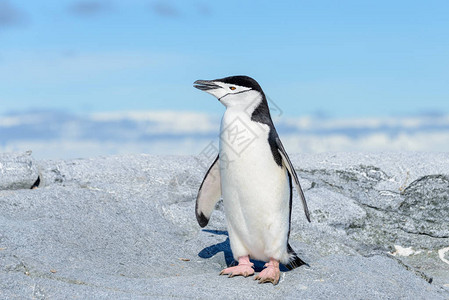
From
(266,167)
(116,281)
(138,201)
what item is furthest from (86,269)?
(138,201)

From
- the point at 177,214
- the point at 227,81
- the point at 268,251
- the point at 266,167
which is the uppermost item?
the point at 227,81

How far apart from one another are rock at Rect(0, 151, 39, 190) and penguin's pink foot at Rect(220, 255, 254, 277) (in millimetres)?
2942

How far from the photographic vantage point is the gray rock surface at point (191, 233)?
3715 mm

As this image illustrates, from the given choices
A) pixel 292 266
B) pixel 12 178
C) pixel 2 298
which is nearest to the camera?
pixel 2 298

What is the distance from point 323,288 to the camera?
3.77 m

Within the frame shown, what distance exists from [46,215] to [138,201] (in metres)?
1.01

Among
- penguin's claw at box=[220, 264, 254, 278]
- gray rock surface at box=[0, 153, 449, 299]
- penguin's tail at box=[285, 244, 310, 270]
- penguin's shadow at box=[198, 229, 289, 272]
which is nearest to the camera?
gray rock surface at box=[0, 153, 449, 299]

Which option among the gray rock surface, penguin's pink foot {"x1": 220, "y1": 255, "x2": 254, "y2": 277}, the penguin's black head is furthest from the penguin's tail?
the penguin's black head

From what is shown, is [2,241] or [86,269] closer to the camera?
[86,269]

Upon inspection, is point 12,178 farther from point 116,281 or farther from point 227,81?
point 227,81

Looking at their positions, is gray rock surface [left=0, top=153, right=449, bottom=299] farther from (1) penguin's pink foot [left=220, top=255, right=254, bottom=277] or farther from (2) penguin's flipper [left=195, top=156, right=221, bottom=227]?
(2) penguin's flipper [left=195, top=156, right=221, bottom=227]

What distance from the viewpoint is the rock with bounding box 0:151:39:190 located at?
19.5ft

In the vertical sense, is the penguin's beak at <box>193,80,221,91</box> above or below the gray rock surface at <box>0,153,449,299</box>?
above

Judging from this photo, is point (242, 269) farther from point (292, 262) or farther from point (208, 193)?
point (208, 193)
